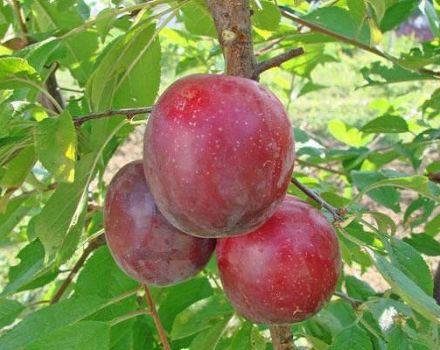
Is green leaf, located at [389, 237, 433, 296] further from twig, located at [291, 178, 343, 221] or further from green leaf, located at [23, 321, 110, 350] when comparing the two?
green leaf, located at [23, 321, 110, 350]

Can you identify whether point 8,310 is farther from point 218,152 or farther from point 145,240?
point 218,152

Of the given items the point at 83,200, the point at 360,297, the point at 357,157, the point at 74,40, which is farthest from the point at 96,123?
the point at 357,157

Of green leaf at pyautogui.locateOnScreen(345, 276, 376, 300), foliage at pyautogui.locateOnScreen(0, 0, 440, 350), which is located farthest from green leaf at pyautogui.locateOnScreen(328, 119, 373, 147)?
green leaf at pyautogui.locateOnScreen(345, 276, 376, 300)

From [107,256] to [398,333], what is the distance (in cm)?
65

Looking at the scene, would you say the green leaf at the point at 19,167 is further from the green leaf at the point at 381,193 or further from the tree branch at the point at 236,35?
the green leaf at the point at 381,193

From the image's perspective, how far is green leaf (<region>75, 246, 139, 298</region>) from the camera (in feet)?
4.44

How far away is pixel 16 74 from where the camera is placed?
→ 106 centimetres

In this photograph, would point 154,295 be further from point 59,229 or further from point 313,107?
point 313,107

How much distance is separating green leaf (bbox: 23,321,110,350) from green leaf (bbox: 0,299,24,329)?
0.28 metres

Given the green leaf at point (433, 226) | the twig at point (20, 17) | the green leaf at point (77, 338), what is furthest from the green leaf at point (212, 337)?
the twig at point (20, 17)

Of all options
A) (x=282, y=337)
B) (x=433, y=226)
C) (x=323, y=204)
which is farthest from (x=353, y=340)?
(x=433, y=226)

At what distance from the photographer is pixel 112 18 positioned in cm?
109

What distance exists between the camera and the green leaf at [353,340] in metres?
1.06

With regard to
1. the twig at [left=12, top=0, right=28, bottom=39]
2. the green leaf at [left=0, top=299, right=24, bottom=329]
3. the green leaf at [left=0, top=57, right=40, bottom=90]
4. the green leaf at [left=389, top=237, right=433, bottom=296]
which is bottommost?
the green leaf at [left=0, top=299, right=24, bottom=329]
